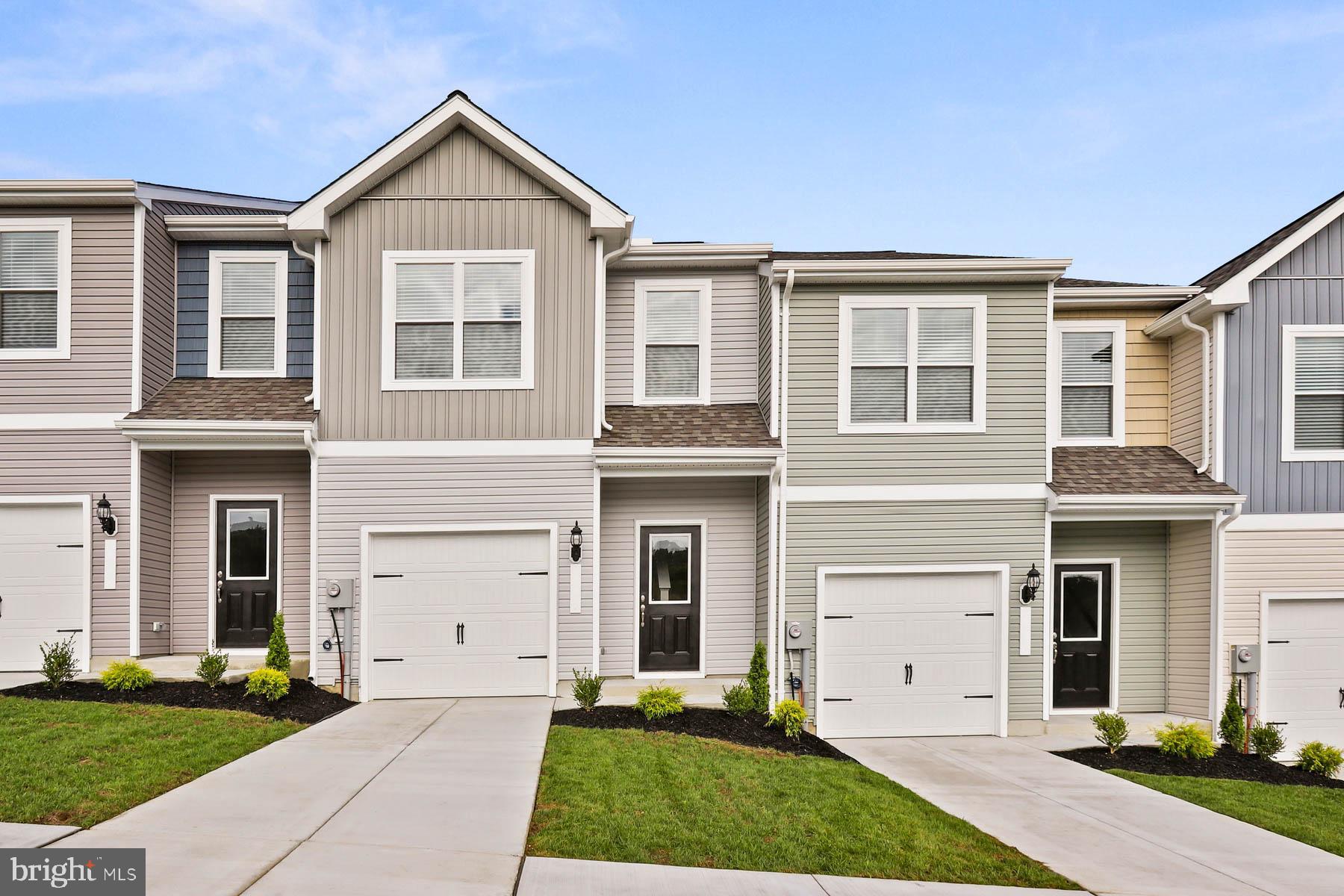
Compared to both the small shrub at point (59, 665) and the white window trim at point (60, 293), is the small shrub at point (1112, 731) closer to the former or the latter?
the small shrub at point (59, 665)

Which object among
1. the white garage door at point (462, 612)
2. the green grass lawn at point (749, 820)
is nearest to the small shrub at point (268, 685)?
the white garage door at point (462, 612)

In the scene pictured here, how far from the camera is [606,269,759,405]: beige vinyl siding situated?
40.5 ft

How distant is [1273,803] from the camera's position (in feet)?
27.7

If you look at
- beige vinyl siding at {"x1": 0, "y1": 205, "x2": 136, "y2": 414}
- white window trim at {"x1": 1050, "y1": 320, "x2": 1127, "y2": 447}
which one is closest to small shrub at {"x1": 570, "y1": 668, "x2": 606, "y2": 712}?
beige vinyl siding at {"x1": 0, "y1": 205, "x2": 136, "y2": 414}

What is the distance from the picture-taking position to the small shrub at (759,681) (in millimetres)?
10617

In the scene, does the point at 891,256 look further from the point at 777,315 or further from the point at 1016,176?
the point at 1016,176

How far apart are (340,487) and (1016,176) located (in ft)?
66.2

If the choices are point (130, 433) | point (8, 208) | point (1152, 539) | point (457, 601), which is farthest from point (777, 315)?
point (8, 208)

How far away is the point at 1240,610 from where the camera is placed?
1148 centimetres

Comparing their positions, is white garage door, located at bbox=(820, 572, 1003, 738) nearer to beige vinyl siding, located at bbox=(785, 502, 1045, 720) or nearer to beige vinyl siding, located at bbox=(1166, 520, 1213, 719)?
beige vinyl siding, located at bbox=(785, 502, 1045, 720)

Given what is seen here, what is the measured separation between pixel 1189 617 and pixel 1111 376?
333cm

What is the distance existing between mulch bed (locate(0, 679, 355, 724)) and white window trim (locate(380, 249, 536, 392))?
12.1 feet

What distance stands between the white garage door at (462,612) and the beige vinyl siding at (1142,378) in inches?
318

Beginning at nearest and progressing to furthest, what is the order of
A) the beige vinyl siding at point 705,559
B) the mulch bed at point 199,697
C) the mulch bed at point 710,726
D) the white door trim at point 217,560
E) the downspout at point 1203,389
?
the mulch bed at point 710,726 < the mulch bed at point 199,697 < the downspout at point 1203,389 < the white door trim at point 217,560 < the beige vinyl siding at point 705,559
